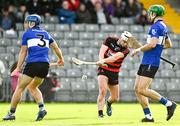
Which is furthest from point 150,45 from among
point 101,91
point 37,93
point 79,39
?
point 79,39

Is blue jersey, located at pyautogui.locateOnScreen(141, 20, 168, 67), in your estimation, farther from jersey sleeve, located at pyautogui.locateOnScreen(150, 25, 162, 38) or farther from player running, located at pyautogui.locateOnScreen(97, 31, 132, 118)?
player running, located at pyautogui.locateOnScreen(97, 31, 132, 118)

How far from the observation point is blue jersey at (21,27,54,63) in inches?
570

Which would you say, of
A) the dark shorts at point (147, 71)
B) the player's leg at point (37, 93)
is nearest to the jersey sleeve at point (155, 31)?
the dark shorts at point (147, 71)

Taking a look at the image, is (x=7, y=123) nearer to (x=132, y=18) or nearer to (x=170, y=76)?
(x=170, y=76)

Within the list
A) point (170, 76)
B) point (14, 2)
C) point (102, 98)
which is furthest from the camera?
point (14, 2)

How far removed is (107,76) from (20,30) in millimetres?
11104

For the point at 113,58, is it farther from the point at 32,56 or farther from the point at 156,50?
the point at 32,56

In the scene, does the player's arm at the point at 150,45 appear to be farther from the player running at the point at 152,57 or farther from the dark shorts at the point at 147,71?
the dark shorts at the point at 147,71

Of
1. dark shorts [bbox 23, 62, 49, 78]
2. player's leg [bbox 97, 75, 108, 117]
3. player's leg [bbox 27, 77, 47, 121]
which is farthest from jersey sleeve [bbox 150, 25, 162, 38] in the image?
player's leg [bbox 27, 77, 47, 121]

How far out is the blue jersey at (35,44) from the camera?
14.5 metres

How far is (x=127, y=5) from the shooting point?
28.6 meters

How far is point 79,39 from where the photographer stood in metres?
26.7

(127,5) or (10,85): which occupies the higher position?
(127,5)

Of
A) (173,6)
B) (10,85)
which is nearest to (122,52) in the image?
(10,85)
